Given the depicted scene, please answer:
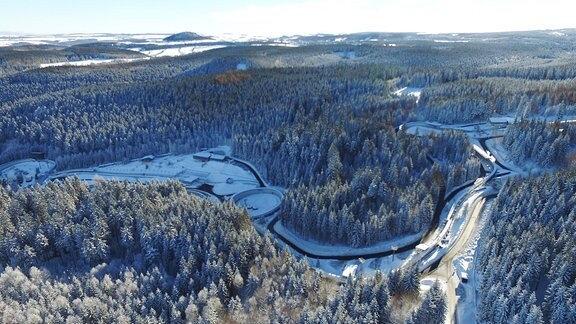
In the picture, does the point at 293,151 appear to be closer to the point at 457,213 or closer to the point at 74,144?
the point at 457,213

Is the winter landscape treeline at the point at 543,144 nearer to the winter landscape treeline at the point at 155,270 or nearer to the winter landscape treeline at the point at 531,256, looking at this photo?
the winter landscape treeline at the point at 531,256

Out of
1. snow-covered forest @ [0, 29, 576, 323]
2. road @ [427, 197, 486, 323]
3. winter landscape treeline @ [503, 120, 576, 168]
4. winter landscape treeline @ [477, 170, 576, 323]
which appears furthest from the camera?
winter landscape treeline @ [503, 120, 576, 168]

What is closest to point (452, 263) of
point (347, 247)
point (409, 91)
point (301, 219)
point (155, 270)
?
point (347, 247)

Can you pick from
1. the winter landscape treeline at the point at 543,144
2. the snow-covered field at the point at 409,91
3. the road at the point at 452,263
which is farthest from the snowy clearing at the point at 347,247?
the snow-covered field at the point at 409,91

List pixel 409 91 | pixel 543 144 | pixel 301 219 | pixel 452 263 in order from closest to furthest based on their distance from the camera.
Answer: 1. pixel 452 263
2. pixel 301 219
3. pixel 543 144
4. pixel 409 91

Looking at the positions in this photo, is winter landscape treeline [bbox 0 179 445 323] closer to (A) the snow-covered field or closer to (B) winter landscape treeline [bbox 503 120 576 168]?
(B) winter landscape treeline [bbox 503 120 576 168]

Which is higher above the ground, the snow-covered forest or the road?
the snow-covered forest

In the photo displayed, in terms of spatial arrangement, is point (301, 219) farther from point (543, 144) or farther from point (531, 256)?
point (543, 144)

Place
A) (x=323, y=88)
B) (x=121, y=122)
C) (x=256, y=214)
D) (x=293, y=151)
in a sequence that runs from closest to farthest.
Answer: (x=256, y=214) < (x=293, y=151) < (x=121, y=122) < (x=323, y=88)

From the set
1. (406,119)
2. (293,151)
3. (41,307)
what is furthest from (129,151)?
(406,119)

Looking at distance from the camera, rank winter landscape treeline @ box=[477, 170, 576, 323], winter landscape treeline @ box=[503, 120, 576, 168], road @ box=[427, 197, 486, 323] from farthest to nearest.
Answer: winter landscape treeline @ box=[503, 120, 576, 168] → road @ box=[427, 197, 486, 323] → winter landscape treeline @ box=[477, 170, 576, 323]

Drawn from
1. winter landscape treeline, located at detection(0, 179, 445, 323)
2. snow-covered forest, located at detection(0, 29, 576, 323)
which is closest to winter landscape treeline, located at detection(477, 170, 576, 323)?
snow-covered forest, located at detection(0, 29, 576, 323)
